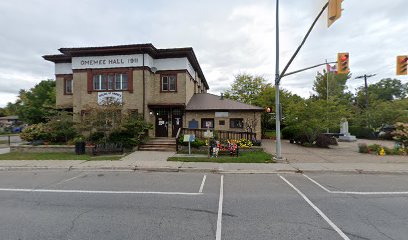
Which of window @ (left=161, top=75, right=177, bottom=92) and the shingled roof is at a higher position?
window @ (left=161, top=75, right=177, bottom=92)

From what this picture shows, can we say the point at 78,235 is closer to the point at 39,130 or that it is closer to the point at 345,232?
the point at 345,232

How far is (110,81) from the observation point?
17.8 m

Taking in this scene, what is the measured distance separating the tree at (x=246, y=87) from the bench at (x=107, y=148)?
2451 cm

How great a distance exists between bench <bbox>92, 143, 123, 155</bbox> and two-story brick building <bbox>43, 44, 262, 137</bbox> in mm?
3783

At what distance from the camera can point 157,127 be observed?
18.6 metres

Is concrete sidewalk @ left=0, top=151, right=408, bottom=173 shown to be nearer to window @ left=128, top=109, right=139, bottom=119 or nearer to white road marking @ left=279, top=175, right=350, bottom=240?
white road marking @ left=279, top=175, right=350, bottom=240

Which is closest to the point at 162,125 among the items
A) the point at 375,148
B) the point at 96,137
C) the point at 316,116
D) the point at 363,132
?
the point at 96,137

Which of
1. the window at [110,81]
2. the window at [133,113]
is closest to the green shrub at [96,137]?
the window at [133,113]

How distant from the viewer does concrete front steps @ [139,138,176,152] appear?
14.9 m

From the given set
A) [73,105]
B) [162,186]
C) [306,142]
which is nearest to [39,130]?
[73,105]

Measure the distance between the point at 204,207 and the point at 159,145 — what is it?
425 inches

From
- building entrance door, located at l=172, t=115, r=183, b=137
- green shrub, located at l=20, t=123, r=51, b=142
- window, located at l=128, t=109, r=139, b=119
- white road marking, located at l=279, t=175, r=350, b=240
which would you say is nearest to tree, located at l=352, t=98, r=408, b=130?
building entrance door, located at l=172, t=115, r=183, b=137

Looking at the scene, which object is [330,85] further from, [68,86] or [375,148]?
[68,86]

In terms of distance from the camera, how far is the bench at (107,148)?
13.4 m
